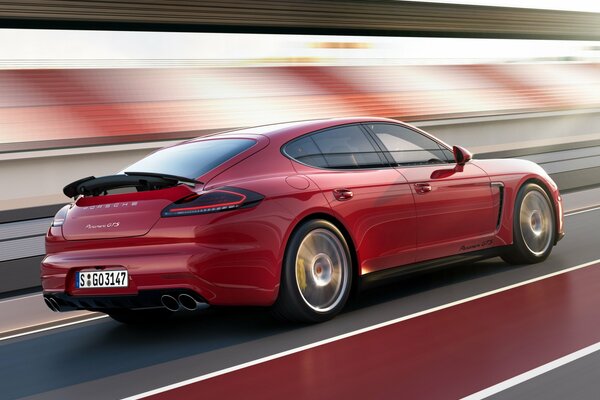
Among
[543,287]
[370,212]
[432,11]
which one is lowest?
[543,287]

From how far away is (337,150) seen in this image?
Answer: 7.16 metres

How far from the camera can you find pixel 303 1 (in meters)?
23.2

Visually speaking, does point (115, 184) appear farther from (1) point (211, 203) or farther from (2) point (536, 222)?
(2) point (536, 222)

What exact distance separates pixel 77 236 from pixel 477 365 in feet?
9.59

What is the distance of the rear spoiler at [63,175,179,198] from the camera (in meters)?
6.33

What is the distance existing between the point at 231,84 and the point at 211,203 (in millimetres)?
15985

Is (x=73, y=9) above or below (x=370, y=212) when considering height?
above

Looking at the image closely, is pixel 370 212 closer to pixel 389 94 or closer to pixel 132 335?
pixel 132 335

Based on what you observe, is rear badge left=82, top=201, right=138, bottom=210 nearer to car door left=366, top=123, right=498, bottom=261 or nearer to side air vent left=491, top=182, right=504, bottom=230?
car door left=366, top=123, right=498, bottom=261

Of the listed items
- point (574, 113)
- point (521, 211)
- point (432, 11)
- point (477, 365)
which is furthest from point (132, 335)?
point (432, 11)

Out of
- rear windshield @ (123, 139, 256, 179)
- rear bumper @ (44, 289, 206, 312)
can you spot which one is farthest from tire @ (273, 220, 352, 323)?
rear windshield @ (123, 139, 256, 179)

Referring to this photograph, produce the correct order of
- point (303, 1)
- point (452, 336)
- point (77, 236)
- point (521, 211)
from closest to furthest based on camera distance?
point (452, 336) < point (77, 236) < point (521, 211) < point (303, 1)

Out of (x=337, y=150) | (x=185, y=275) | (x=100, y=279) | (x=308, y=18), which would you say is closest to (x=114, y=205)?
(x=100, y=279)

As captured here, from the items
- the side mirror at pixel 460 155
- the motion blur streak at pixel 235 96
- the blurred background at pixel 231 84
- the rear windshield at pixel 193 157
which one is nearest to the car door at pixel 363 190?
the rear windshield at pixel 193 157
